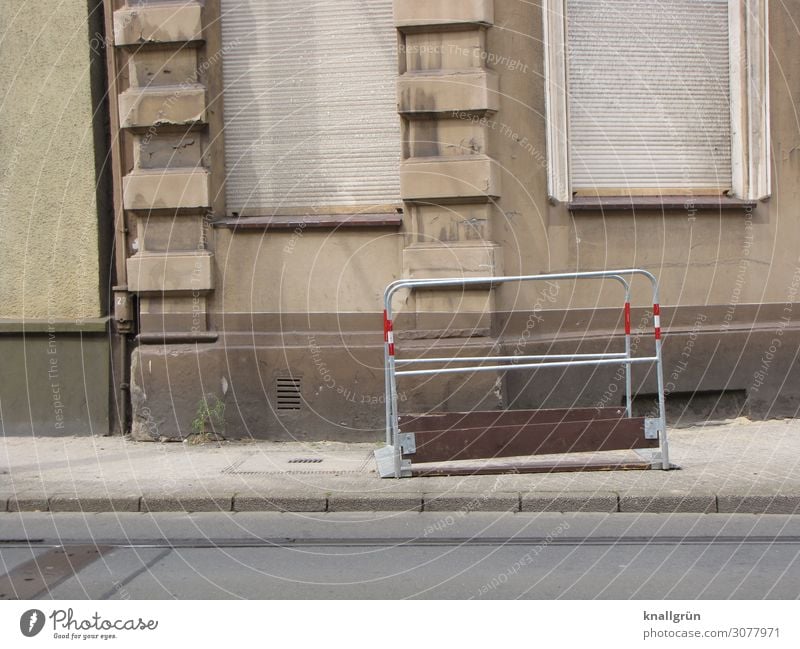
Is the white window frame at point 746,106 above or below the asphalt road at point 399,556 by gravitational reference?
above

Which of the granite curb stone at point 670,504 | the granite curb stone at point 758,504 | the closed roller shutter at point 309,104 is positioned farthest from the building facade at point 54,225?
the granite curb stone at point 758,504

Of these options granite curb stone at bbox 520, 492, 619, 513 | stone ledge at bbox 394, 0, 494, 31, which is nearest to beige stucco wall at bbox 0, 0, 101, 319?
stone ledge at bbox 394, 0, 494, 31

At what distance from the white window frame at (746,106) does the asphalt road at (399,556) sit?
4.41 meters

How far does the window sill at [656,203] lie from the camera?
10258mm

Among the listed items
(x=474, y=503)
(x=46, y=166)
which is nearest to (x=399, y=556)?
(x=474, y=503)

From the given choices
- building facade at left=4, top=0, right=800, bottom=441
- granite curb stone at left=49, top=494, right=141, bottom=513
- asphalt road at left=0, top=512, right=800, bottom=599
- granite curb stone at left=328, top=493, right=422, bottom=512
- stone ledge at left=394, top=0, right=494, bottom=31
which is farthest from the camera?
building facade at left=4, top=0, right=800, bottom=441

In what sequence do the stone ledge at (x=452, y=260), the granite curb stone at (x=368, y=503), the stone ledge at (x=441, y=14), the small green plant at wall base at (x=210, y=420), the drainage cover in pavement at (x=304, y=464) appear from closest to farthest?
the granite curb stone at (x=368, y=503) < the drainage cover in pavement at (x=304, y=464) < the stone ledge at (x=441, y=14) < the stone ledge at (x=452, y=260) < the small green plant at wall base at (x=210, y=420)

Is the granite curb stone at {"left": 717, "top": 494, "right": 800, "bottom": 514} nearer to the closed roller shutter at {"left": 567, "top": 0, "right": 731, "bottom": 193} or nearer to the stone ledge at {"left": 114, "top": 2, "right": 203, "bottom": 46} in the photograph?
the closed roller shutter at {"left": 567, "top": 0, "right": 731, "bottom": 193}

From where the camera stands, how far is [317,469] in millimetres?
8727

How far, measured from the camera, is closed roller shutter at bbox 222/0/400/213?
10.2 m

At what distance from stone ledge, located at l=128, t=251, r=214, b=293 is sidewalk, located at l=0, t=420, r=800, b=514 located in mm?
1706

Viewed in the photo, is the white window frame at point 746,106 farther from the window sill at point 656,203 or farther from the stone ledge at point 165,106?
the stone ledge at point 165,106

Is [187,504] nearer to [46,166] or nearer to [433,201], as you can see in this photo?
[433,201]

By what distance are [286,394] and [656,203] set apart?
4.24m
